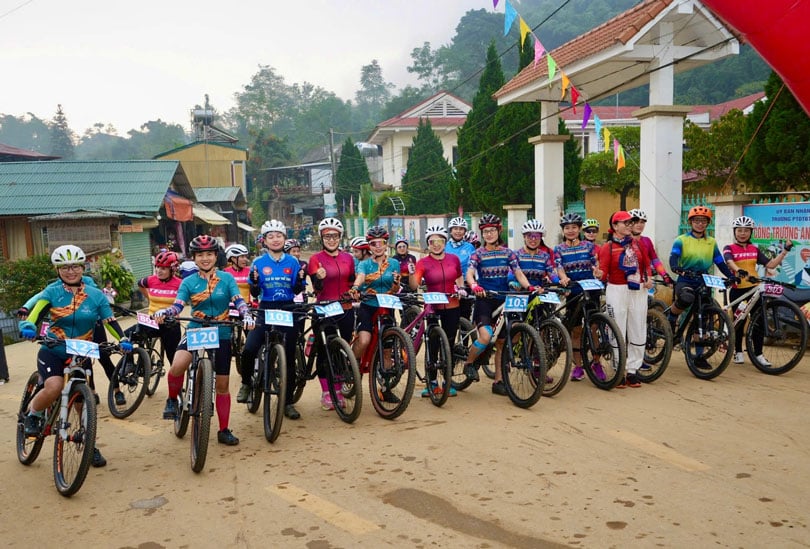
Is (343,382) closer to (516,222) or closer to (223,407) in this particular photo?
(223,407)

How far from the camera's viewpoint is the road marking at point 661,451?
5.29 m

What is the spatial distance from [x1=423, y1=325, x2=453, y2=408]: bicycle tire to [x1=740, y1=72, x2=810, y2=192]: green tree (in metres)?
6.44

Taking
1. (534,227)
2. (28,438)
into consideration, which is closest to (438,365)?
(534,227)

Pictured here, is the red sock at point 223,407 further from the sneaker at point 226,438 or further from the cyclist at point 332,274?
the cyclist at point 332,274

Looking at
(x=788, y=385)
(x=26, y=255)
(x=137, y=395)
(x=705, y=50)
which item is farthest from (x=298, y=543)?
(x=26, y=255)

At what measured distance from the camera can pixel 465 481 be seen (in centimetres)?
513

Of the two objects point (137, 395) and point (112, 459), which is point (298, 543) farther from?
point (137, 395)

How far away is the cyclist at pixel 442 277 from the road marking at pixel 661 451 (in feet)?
7.20

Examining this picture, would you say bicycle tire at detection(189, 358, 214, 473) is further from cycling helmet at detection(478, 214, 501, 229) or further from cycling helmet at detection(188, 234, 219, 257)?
cycling helmet at detection(478, 214, 501, 229)

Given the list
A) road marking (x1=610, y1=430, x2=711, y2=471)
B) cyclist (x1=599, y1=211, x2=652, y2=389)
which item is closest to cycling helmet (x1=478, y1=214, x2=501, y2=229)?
cyclist (x1=599, y1=211, x2=652, y2=389)

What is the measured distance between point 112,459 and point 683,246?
6.46m

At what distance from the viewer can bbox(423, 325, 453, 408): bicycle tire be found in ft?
23.5

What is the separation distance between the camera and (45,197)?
2536cm

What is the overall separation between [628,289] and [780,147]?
5.03m
